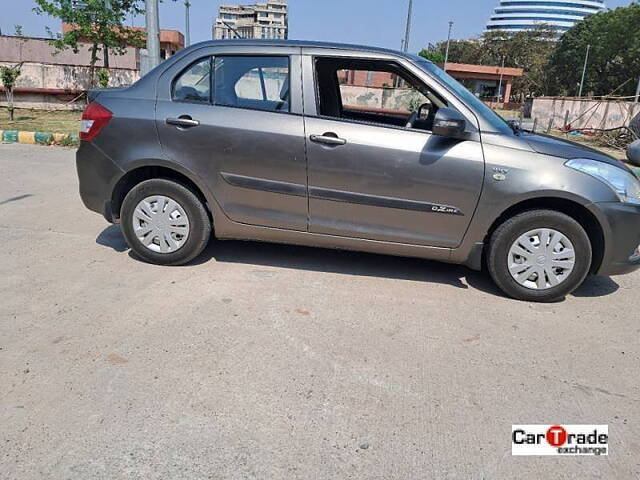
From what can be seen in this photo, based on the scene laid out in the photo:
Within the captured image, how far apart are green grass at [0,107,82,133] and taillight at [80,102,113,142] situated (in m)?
9.16

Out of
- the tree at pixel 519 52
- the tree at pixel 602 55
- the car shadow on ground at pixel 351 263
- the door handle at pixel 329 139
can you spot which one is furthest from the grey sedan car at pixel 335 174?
the tree at pixel 519 52

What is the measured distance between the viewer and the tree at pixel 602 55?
4525 cm

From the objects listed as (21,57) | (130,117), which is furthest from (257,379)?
(21,57)

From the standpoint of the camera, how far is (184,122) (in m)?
3.69

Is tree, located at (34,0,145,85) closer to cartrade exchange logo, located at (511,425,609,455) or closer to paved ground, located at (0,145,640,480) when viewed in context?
paved ground, located at (0,145,640,480)

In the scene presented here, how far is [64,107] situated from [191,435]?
18600 mm

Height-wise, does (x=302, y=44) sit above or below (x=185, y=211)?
above

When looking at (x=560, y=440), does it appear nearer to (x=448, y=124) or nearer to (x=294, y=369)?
(x=294, y=369)

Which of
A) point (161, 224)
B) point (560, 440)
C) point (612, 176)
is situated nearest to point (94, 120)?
point (161, 224)

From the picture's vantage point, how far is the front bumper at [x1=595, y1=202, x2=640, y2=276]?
3441 millimetres

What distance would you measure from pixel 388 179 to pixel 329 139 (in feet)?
1.72

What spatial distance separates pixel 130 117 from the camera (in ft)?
12.4

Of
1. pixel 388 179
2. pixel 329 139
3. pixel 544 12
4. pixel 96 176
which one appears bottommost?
pixel 96 176

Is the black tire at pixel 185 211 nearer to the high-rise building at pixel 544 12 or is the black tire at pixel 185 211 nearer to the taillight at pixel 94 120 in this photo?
the taillight at pixel 94 120
